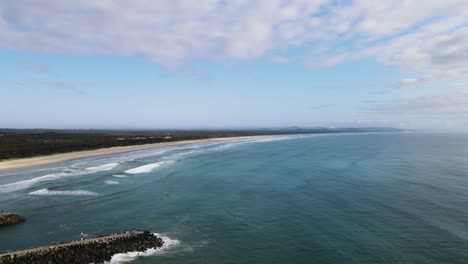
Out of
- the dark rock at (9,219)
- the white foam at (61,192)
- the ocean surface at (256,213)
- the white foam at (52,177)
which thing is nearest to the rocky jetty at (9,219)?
the dark rock at (9,219)

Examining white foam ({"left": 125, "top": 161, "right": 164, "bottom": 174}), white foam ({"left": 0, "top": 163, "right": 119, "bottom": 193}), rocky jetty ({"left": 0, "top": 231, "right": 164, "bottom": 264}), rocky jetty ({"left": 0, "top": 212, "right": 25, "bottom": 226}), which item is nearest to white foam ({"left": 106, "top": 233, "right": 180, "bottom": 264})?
rocky jetty ({"left": 0, "top": 231, "right": 164, "bottom": 264})

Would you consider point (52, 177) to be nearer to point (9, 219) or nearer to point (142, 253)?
point (9, 219)

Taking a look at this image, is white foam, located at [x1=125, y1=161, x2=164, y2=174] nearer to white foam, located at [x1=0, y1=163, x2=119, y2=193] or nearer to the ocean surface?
the ocean surface

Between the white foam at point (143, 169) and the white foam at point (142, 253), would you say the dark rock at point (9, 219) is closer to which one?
the white foam at point (142, 253)

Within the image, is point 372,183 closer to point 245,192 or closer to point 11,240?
point 245,192

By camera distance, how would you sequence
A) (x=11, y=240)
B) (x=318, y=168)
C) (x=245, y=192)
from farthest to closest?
(x=318, y=168) < (x=245, y=192) < (x=11, y=240)

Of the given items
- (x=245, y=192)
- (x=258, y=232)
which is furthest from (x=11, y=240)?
(x=245, y=192)

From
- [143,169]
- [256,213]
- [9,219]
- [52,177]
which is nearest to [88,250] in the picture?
[9,219]
